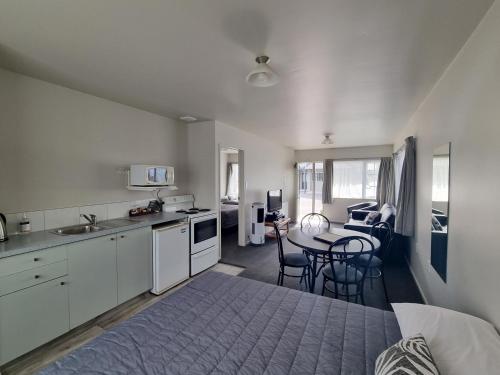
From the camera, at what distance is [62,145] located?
2525 millimetres

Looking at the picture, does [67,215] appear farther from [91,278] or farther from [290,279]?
[290,279]

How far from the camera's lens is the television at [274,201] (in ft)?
18.6

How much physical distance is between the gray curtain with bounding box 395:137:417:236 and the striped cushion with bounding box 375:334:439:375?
2.61 meters

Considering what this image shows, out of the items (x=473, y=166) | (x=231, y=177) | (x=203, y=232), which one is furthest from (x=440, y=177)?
(x=231, y=177)

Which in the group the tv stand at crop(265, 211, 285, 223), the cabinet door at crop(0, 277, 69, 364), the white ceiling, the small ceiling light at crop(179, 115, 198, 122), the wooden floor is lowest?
the wooden floor

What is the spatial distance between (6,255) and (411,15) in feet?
10.3

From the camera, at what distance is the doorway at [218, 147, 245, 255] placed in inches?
191

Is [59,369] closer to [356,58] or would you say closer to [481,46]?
[356,58]

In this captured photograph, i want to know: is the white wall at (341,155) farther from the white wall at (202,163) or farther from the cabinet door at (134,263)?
the cabinet door at (134,263)

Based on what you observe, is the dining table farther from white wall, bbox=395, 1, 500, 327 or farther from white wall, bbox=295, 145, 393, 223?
white wall, bbox=295, 145, 393, 223

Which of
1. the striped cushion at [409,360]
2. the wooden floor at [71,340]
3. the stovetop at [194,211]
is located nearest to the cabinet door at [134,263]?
the wooden floor at [71,340]

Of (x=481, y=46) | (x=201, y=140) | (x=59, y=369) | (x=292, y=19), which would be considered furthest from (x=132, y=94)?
(x=481, y=46)

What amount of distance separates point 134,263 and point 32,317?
3.09 ft

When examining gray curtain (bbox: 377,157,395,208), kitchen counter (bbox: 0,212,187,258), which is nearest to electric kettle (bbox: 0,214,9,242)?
kitchen counter (bbox: 0,212,187,258)
